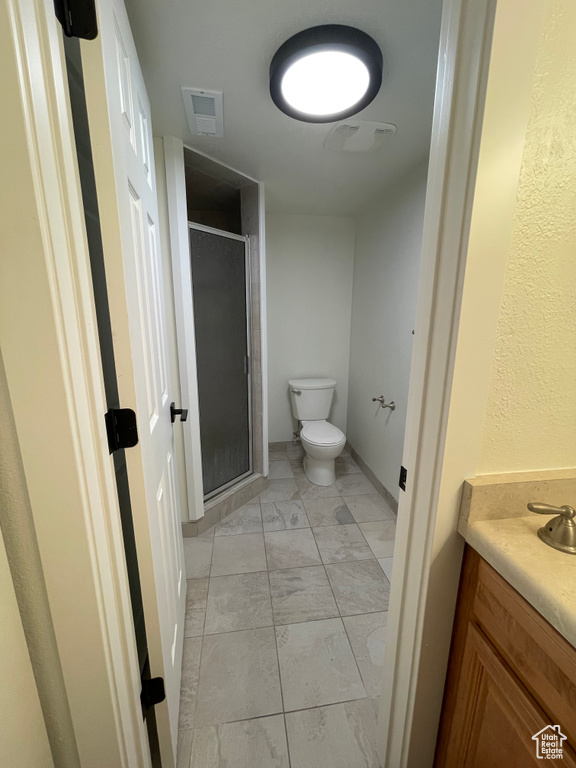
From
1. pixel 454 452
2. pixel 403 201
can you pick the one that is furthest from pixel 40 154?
pixel 403 201

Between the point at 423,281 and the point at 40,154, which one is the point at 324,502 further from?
the point at 40,154

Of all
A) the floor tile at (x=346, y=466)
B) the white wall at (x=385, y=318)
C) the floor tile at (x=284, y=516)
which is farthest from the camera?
the floor tile at (x=346, y=466)

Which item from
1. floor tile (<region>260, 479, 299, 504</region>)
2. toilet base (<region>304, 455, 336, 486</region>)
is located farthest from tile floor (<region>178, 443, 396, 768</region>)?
toilet base (<region>304, 455, 336, 486</region>)

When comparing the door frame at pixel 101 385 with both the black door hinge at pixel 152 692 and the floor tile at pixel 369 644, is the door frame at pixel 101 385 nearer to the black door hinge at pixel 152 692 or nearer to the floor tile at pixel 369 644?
the black door hinge at pixel 152 692

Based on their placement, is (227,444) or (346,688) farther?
(227,444)

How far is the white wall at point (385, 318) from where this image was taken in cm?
193

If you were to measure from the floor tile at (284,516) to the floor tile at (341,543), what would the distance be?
13 cm

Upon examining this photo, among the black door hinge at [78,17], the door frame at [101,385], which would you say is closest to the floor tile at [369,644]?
the door frame at [101,385]

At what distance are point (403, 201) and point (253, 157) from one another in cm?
95

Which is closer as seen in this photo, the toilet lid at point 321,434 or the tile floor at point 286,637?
the tile floor at point 286,637

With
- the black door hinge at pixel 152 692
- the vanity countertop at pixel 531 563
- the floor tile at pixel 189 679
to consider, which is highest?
the vanity countertop at pixel 531 563

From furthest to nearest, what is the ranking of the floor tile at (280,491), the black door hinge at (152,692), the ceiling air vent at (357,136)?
1. the floor tile at (280,491)
2. the ceiling air vent at (357,136)
3. the black door hinge at (152,692)

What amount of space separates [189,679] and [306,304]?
8.22 feet

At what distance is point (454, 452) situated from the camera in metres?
0.69
